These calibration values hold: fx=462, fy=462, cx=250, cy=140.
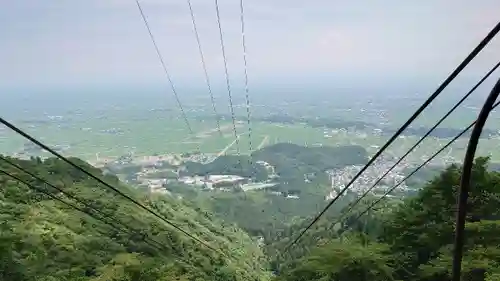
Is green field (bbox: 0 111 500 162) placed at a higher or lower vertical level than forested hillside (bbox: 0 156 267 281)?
lower

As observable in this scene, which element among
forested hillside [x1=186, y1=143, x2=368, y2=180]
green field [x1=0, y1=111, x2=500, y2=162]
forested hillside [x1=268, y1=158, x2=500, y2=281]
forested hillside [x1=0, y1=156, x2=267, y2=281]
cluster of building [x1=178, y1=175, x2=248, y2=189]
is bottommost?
cluster of building [x1=178, y1=175, x2=248, y2=189]

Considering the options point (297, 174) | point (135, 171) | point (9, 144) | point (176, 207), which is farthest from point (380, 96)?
point (176, 207)

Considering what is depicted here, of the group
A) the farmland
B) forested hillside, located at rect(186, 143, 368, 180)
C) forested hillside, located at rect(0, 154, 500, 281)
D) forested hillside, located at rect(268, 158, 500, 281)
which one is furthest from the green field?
forested hillside, located at rect(268, 158, 500, 281)

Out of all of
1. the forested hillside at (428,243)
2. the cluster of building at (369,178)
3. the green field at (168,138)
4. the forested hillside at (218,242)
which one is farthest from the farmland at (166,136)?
the forested hillside at (428,243)

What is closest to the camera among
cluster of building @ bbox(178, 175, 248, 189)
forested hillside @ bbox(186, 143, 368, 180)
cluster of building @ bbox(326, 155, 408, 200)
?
cluster of building @ bbox(326, 155, 408, 200)

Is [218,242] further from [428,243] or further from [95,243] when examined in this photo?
[428,243]

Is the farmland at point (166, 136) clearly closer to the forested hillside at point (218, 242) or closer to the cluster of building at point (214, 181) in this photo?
the cluster of building at point (214, 181)

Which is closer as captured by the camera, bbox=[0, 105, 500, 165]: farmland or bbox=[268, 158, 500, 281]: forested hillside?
bbox=[268, 158, 500, 281]: forested hillside

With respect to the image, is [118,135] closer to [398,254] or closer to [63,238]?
[63,238]

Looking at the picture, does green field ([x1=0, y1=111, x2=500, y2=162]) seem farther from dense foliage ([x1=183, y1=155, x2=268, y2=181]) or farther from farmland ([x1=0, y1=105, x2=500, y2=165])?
dense foliage ([x1=183, y1=155, x2=268, y2=181])
